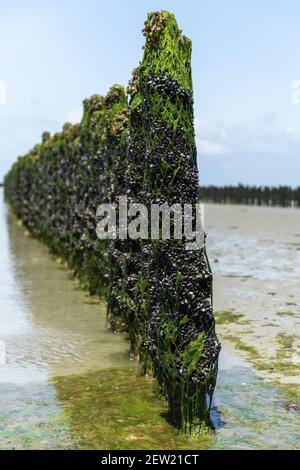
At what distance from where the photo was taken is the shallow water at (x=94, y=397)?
6211 mm

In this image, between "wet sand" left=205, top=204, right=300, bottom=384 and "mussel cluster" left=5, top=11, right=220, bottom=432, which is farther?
"wet sand" left=205, top=204, right=300, bottom=384

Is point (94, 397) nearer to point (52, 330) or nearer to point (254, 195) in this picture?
point (52, 330)

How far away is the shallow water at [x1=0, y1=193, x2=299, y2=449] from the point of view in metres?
6.21

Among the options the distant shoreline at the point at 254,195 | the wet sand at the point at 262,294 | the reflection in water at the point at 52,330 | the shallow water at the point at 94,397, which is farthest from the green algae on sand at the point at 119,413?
the distant shoreline at the point at 254,195

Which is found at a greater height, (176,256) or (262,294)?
(176,256)

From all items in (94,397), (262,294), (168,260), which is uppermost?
(168,260)

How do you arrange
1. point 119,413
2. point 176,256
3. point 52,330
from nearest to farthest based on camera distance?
point 176,256
point 119,413
point 52,330

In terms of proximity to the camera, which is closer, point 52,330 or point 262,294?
point 52,330

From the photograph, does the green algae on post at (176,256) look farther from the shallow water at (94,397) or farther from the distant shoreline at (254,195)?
the distant shoreline at (254,195)

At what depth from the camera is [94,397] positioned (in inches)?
Answer: 294

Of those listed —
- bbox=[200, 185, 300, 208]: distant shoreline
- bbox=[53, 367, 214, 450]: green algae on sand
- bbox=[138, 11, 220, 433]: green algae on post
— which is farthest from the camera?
bbox=[200, 185, 300, 208]: distant shoreline

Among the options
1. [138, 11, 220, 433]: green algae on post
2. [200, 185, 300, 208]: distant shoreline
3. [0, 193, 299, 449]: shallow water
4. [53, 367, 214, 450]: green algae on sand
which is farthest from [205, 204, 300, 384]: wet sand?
[200, 185, 300, 208]: distant shoreline

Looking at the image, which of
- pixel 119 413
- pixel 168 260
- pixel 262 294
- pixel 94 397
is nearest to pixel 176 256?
pixel 168 260

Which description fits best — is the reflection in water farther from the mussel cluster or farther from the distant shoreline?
the distant shoreline
